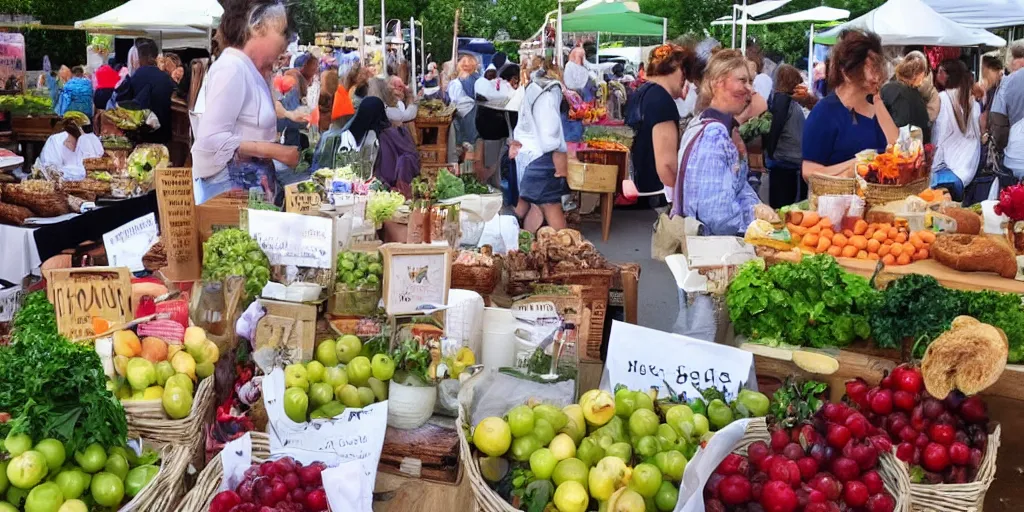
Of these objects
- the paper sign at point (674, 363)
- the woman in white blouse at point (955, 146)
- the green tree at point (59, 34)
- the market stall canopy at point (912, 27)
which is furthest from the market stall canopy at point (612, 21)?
the paper sign at point (674, 363)

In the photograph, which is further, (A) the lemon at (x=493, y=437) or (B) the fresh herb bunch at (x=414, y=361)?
(B) the fresh herb bunch at (x=414, y=361)

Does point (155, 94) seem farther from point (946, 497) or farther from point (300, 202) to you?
A: point (946, 497)

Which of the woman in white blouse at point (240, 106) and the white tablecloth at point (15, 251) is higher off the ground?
the woman in white blouse at point (240, 106)

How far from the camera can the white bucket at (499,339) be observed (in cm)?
330

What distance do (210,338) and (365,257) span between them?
62cm

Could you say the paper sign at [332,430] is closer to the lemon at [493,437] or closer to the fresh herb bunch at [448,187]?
the lemon at [493,437]

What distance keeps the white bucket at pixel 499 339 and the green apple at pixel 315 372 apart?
0.61 metres

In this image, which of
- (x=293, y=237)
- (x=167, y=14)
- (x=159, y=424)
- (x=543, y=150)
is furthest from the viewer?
(x=167, y=14)

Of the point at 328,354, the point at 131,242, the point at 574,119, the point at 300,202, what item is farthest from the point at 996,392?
the point at 574,119

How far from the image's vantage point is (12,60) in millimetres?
14555

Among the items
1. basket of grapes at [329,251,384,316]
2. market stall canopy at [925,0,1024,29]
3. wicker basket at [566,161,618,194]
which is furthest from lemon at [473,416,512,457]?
market stall canopy at [925,0,1024,29]

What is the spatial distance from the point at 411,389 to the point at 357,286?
0.61m

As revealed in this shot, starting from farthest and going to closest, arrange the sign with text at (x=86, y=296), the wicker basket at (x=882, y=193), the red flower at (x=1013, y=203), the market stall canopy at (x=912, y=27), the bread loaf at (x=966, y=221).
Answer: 1. the market stall canopy at (x=912, y=27)
2. the wicker basket at (x=882, y=193)
3. the bread loaf at (x=966, y=221)
4. the red flower at (x=1013, y=203)
5. the sign with text at (x=86, y=296)

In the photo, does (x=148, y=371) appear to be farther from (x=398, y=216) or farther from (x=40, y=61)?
(x=40, y=61)
